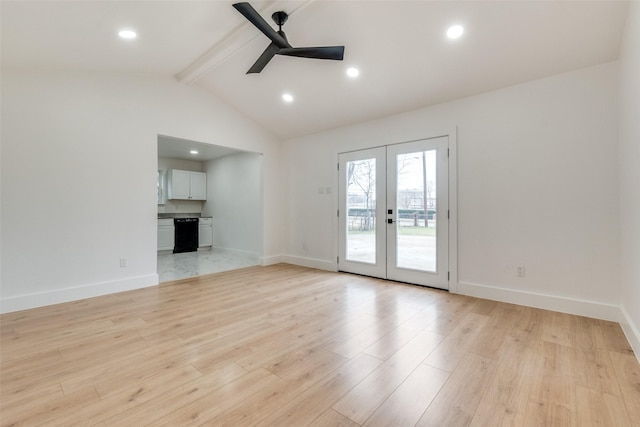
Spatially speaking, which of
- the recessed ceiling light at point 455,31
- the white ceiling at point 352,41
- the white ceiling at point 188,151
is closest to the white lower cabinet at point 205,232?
the white ceiling at point 188,151

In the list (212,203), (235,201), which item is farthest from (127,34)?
(212,203)

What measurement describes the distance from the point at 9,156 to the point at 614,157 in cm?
→ 634

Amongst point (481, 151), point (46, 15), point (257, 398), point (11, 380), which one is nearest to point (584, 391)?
point (257, 398)

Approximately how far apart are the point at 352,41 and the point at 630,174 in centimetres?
284

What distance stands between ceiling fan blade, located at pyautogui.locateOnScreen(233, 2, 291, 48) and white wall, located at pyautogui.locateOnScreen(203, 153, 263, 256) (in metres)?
3.77

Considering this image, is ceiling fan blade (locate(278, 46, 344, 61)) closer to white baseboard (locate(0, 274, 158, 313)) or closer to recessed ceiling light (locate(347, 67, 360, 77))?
recessed ceiling light (locate(347, 67, 360, 77))

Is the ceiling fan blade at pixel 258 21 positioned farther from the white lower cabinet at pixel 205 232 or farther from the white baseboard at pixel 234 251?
the white lower cabinet at pixel 205 232

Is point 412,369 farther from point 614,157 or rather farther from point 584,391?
point 614,157

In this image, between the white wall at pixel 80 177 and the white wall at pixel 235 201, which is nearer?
the white wall at pixel 80 177

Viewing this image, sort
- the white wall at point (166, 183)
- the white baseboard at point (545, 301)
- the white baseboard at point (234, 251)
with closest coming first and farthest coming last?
the white baseboard at point (545, 301), the white baseboard at point (234, 251), the white wall at point (166, 183)

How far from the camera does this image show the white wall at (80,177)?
123 inches

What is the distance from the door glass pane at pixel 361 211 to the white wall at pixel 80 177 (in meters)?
2.70

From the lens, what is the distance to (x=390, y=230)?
436cm

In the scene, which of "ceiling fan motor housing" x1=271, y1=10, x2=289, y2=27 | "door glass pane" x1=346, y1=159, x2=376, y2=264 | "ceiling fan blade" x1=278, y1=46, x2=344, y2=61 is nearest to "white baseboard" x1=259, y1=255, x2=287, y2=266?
"door glass pane" x1=346, y1=159, x2=376, y2=264
